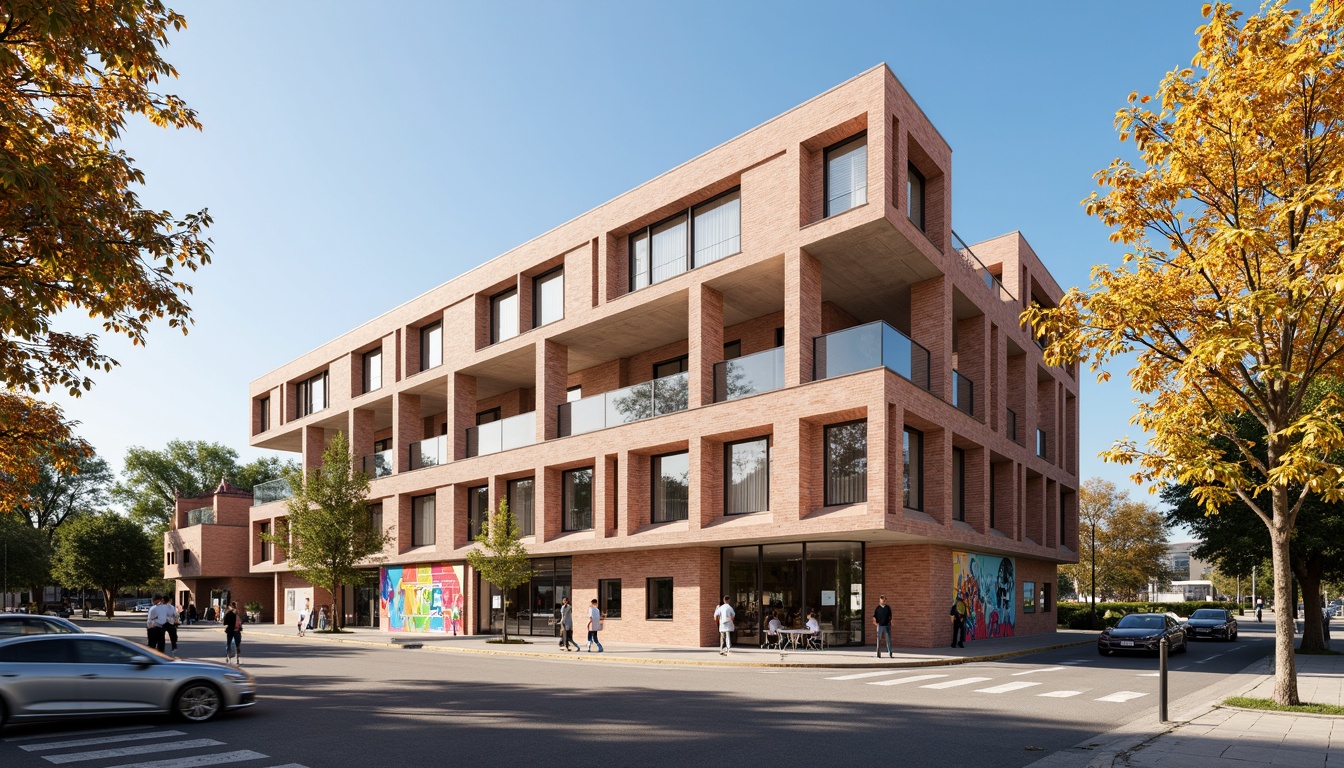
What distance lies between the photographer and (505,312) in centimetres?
3644

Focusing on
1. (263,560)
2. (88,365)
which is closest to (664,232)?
(88,365)

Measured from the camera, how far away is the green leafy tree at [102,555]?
6575 centimetres

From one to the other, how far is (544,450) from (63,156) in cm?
2198

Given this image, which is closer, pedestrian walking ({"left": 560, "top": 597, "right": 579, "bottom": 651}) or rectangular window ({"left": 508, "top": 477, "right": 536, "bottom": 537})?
pedestrian walking ({"left": 560, "top": 597, "right": 579, "bottom": 651})

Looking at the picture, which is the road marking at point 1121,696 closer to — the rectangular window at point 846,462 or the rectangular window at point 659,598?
the rectangular window at point 846,462

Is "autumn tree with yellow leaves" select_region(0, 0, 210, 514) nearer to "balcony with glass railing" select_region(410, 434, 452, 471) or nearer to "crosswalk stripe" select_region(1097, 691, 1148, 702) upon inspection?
"crosswalk stripe" select_region(1097, 691, 1148, 702)

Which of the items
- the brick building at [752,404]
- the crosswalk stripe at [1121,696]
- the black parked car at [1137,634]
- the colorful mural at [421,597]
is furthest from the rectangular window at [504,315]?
the crosswalk stripe at [1121,696]

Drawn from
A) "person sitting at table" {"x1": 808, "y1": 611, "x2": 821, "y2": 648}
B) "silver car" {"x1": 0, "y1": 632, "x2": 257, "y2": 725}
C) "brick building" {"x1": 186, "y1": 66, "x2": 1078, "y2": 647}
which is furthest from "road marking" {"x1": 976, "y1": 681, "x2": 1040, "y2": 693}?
"silver car" {"x1": 0, "y1": 632, "x2": 257, "y2": 725}

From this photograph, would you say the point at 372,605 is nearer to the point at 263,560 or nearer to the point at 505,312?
the point at 263,560

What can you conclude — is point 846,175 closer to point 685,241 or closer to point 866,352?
point 866,352

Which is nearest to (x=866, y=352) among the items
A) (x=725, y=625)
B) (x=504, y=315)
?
(x=725, y=625)

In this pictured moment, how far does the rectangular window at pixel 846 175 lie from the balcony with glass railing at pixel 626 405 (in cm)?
710

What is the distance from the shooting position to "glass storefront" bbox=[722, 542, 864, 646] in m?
26.6

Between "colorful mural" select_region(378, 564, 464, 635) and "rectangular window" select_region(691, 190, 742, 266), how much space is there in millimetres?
17637
